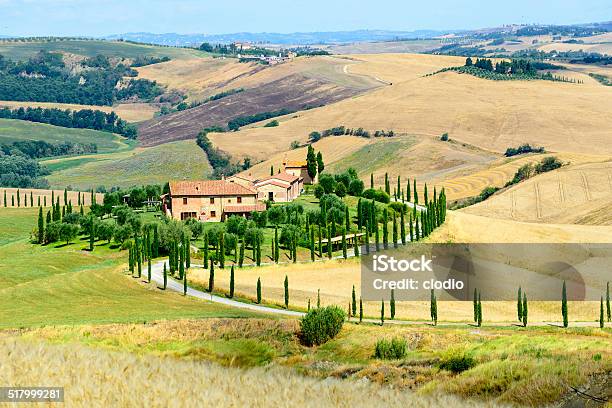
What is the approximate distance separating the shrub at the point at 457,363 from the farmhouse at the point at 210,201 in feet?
234

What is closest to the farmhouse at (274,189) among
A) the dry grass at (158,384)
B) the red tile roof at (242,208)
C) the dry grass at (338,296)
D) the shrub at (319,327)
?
the red tile roof at (242,208)

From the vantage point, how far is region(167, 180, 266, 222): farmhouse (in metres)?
113

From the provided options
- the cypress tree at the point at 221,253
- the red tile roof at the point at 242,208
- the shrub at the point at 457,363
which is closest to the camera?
the shrub at the point at 457,363

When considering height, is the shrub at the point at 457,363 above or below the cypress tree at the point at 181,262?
above

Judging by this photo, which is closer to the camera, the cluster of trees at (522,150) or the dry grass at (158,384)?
the dry grass at (158,384)

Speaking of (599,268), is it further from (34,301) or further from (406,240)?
(34,301)

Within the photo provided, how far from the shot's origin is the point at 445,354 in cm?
4462

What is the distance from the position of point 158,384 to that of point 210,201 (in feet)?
309

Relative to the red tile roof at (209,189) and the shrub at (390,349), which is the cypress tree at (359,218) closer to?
the red tile roof at (209,189)

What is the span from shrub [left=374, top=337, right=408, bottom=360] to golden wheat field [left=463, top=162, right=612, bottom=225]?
7760 centimetres

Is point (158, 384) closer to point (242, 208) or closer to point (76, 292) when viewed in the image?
point (76, 292)

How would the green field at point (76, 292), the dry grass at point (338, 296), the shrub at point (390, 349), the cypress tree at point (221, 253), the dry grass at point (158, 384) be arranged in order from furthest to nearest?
the cypress tree at point (221, 253) < the dry grass at point (338, 296) < the green field at point (76, 292) < the shrub at point (390, 349) < the dry grass at point (158, 384)

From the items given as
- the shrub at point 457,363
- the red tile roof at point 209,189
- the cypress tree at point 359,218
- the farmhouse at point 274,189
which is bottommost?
the cypress tree at point 359,218

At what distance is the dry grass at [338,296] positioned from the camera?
247 ft
